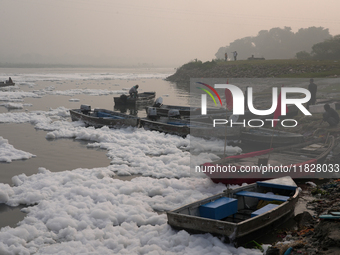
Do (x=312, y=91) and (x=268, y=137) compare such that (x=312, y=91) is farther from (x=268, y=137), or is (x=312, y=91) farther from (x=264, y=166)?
(x=264, y=166)

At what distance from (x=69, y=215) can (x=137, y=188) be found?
267cm

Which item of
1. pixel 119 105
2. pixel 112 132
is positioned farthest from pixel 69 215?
pixel 119 105

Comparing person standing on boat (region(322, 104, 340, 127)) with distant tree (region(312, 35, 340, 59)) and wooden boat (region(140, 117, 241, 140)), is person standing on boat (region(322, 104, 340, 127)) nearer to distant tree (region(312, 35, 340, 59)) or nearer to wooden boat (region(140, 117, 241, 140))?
wooden boat (region(140, 117, 241, 140))

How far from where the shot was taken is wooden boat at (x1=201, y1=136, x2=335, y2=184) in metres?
11.6

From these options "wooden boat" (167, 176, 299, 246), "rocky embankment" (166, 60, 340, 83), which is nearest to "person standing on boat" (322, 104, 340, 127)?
"wooden boat" (167, 176, 299, 246)

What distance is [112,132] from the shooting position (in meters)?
20.3

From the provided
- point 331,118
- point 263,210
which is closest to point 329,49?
point 331,118

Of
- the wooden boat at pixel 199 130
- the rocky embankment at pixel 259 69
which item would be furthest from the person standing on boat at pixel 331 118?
the rocky embankment at pixel 259 69

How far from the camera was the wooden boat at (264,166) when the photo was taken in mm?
11625

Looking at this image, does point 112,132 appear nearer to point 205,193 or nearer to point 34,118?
point 34,118

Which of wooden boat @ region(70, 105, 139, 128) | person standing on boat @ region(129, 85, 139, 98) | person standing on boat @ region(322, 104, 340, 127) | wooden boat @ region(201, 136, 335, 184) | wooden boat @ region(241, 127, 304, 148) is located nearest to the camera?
wooden boat @ region(201, 136, 335, 184)

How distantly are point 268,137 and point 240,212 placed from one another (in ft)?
29.5

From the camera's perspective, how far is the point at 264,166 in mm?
12047

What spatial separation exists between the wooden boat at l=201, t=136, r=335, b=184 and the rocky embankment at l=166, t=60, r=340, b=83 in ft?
99.0
